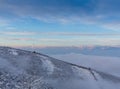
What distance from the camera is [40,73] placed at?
350ft

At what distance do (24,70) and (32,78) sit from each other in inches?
514

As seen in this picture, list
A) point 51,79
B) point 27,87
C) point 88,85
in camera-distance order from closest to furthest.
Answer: point 27,87, point 51,79, point 88,85

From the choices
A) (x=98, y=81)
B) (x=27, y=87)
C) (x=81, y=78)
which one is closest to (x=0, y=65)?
(x=27, y=87)

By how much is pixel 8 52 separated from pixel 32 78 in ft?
93.1

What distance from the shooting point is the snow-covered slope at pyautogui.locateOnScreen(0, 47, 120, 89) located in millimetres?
85250

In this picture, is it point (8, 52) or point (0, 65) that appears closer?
point (0, 65)

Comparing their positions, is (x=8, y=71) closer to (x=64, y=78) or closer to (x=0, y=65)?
(x=0, y=65)

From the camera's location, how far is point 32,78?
91.1m

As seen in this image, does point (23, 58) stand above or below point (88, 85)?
above

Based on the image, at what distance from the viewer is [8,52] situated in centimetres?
11656

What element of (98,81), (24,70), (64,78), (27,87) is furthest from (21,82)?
(98,81)

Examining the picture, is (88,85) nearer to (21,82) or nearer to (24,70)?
(24,70)

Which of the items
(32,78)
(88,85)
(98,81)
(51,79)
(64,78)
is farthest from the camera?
(98,81)

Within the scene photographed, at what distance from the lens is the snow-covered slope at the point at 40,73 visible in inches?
3356
